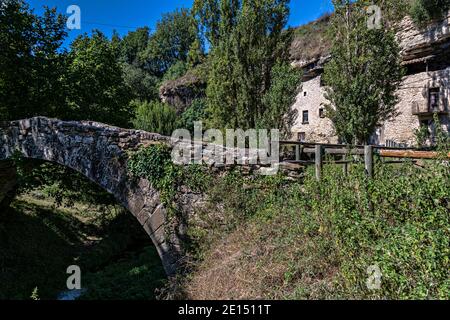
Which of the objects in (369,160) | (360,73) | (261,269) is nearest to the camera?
(261,269)

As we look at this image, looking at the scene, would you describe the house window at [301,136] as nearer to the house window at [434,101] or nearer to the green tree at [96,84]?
the house window at [434,101]

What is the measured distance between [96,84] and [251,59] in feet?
21.5

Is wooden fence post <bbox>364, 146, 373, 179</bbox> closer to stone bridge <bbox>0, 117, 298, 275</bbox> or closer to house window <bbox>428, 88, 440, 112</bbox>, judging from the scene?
stone bridge <bbox>0, 117, 298, 275</bbox>

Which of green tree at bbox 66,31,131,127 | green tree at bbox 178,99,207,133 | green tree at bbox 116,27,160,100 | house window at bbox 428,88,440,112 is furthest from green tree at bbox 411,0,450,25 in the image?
green tree at bbox 116,27,160,100

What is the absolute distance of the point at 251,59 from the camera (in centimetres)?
1373

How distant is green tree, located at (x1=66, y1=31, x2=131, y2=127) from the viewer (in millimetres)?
10648

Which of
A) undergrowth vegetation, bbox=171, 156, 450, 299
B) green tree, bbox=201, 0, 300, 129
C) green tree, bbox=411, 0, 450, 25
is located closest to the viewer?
undergrowth vegetation, bbox=171, 156, 450, 299

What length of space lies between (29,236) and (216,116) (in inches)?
345

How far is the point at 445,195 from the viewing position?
346 cm

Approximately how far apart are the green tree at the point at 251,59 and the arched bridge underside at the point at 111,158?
7.88 m

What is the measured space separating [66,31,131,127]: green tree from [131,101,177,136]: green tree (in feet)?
42.0

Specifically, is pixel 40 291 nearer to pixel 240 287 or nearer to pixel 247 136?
pixel 240 287

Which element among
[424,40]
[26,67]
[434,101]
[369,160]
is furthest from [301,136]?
[369,160]

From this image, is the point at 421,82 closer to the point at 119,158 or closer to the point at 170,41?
the point at 119,158
